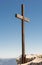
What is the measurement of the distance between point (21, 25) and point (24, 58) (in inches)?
92.2

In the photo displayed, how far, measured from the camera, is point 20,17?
13.2 m

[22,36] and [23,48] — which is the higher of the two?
[22,36]

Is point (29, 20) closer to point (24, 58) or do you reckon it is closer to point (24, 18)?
point (24, 18)

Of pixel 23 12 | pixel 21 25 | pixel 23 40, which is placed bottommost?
pixel 23 40

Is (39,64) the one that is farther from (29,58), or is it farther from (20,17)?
(20,17)

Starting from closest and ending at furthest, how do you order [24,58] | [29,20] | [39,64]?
[39,64] < [24,58] < [29,20]

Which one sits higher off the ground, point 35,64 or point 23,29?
point 23,29

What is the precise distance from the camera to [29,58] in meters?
13.1

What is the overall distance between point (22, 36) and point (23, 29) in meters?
0.50

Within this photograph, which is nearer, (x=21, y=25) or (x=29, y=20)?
(x=21, y=25)

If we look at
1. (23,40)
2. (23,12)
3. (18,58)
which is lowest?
(18,58)

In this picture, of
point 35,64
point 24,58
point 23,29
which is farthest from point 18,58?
point 35,64

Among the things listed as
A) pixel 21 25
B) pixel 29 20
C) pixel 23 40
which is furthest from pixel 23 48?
pixel 29 20

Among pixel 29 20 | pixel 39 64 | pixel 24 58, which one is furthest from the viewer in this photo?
pixel 29 20
